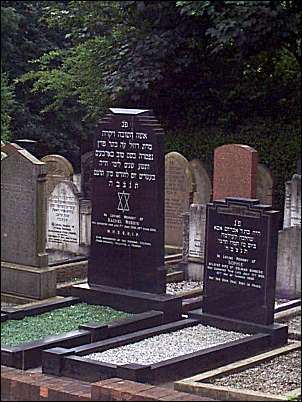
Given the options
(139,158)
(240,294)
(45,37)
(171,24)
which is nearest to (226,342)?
(240,294)

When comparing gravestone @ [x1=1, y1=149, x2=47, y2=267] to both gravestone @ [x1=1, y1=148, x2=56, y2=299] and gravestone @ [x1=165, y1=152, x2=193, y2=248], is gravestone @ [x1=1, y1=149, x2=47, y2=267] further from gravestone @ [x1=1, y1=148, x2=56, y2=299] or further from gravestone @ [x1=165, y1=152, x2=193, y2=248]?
gravestone @ [x1=165, y1=152, x2=193, y2=248]

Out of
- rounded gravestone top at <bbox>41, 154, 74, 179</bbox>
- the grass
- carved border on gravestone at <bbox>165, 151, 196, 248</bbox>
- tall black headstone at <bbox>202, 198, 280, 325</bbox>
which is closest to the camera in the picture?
the grass

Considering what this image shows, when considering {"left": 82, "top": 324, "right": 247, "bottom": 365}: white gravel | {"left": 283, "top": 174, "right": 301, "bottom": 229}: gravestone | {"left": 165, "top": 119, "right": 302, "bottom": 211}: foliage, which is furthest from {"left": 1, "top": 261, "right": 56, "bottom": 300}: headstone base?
{"left": 165, "top": 119, "right": 302, "bottom": 211}: foliage

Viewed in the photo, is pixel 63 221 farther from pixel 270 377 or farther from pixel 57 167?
pixel 270 377

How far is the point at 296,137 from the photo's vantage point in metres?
18.0

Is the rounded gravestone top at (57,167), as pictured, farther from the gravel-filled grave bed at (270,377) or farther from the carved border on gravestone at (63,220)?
the gravel-filled grave bed at (270,377)

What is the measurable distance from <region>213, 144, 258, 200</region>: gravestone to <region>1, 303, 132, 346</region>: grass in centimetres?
429

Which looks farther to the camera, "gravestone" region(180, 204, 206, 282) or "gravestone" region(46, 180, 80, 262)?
"gravestone" region(46, 180, 80, 262)

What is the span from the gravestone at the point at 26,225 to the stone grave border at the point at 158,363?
1.93 m

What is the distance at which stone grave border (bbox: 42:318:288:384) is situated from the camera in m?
8.53

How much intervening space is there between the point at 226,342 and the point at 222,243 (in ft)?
3.93

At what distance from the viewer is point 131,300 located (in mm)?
10844

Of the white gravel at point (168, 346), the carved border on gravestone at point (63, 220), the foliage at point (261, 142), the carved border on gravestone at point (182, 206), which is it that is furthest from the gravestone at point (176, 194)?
the white gravel at point (168, 346)

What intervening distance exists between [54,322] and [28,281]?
124cm
